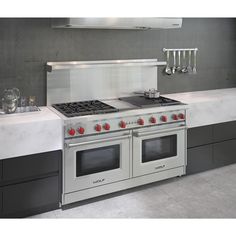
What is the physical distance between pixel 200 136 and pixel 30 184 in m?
1.88

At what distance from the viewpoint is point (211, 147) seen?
3.41 metres

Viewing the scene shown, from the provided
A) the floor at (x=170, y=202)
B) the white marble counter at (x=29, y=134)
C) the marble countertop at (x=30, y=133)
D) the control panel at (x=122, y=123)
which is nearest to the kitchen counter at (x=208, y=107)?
the control panel at (x=122, y=123)

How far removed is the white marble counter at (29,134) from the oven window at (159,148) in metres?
0.88

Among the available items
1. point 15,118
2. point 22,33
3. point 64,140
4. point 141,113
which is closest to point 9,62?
point 22,33

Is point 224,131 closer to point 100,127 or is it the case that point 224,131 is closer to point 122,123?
point 122,123

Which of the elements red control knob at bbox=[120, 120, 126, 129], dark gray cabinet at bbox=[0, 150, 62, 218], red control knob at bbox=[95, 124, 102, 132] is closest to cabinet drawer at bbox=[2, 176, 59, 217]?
dark gray cabinet at bbox=[0, 150, 62, 218]

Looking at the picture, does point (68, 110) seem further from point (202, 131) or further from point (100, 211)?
point (202, 131)

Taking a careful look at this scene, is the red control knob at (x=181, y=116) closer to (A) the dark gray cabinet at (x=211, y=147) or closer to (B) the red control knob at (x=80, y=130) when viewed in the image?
(A) the dark gray cabinet at (x=211, y=147)

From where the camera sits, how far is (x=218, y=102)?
11.1 feet

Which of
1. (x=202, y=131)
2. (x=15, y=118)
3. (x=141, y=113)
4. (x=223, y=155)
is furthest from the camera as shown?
(x=223, y=155)

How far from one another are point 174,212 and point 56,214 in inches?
40.1

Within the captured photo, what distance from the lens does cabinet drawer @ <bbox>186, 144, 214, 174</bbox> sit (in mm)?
3283

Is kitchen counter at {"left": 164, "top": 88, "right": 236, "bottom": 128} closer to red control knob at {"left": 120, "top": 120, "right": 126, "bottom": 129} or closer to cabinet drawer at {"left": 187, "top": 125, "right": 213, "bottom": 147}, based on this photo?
cabinet drawer at {"left": 187, "top": 125, "right": 213, "bottom": 147}

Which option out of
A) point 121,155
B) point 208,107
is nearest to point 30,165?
point 121,155
